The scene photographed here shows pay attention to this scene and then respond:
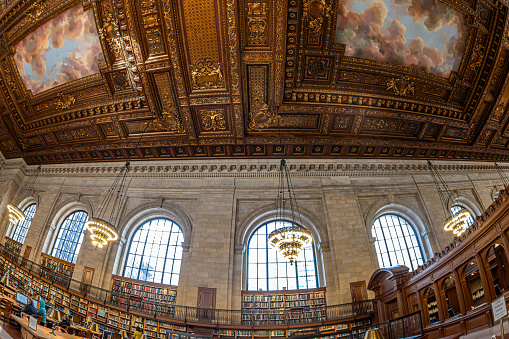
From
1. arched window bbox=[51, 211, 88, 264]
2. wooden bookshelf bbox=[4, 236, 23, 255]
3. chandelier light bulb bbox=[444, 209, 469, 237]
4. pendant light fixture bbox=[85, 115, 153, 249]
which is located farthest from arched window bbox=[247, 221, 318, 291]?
wooden bookshelf bbox=[4, 236, 23, 255]

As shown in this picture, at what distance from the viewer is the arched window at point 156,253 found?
12.0 m

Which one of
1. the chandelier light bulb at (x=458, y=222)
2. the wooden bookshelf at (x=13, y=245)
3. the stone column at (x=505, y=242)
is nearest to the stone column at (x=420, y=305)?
the stone column at (x=505, y=242)

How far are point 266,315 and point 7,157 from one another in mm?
14368

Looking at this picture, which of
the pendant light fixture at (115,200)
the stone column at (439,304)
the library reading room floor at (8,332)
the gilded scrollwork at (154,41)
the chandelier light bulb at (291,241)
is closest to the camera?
the library reading room floor at (8,332)

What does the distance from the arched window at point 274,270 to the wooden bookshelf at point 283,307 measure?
43 centimetres

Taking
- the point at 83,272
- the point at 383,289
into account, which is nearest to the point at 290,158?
the point at 383,289

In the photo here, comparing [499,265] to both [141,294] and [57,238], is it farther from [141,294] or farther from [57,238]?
[57,238]

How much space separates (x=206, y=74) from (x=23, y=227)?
Result: 11203 mm

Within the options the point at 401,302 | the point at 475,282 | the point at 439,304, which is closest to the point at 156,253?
the point at 401,302

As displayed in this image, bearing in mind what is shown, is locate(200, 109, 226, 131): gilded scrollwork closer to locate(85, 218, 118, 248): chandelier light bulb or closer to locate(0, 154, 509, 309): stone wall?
locate(0, 154, 509, 309): stone wall

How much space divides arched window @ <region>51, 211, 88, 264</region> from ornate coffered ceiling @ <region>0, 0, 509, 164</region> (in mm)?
2741

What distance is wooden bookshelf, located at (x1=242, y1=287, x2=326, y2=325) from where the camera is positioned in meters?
10.4

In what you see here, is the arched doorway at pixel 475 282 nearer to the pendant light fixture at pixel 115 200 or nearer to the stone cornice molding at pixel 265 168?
the stone cornice molding at pixel 265 168

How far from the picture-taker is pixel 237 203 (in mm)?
12977
